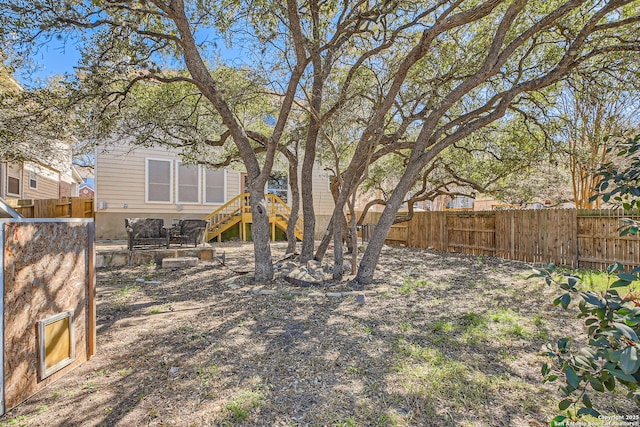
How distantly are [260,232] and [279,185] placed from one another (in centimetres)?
1016

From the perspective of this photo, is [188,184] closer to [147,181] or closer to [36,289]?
[147,181]

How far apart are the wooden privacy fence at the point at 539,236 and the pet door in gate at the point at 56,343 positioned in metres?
8.18

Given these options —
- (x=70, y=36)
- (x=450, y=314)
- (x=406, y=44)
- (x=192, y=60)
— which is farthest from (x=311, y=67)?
(x=450, y=314)

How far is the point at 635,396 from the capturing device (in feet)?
4.29

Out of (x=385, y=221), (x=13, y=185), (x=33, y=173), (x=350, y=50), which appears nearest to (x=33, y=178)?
(x=33, y=173)

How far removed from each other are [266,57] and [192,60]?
1736mm

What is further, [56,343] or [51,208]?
[51,208]

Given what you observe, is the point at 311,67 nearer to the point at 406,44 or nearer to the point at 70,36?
the point at 406,44

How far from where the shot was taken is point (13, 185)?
41.7ft

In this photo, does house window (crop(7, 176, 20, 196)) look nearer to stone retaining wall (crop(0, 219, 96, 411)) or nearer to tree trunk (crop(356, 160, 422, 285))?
stone retaining wall (crop(0, 219, 96, 411))

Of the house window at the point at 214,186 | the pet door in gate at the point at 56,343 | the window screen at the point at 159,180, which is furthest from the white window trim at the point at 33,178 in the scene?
the pet door in gate at the point at 56,343

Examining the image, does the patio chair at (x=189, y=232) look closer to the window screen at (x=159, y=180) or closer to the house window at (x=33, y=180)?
the window screen at (x=159, y=180)

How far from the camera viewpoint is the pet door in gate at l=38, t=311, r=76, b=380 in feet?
8.52

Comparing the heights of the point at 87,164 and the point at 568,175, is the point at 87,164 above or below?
above
